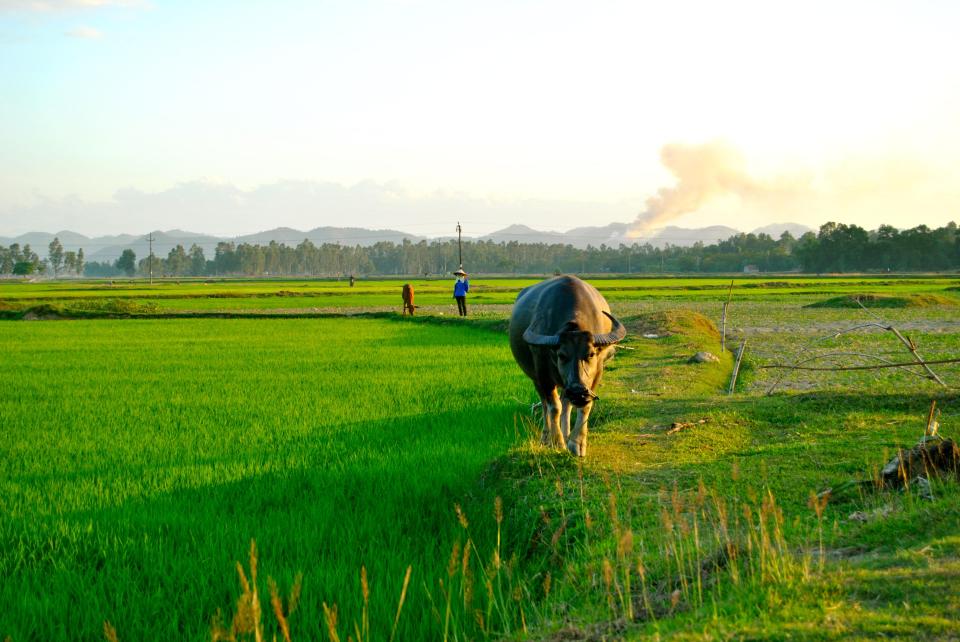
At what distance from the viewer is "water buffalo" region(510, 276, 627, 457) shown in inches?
251

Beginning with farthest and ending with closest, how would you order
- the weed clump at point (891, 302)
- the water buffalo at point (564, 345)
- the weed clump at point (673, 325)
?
the weed clump at point (891, 302) < the weed clump at point (673, 325) < the water buffalo at point (564, 345)

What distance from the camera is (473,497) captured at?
5883 mm

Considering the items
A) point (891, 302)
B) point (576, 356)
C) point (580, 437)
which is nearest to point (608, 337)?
point (576, 356)

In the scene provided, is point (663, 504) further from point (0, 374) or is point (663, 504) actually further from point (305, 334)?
point (305, 334)

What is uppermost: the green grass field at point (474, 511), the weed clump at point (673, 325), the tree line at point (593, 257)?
the tree line at point (593, 257)

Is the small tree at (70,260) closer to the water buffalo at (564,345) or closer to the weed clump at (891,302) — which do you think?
the weed clump at (891,302)

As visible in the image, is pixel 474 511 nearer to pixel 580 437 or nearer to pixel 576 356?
pixel 580 437

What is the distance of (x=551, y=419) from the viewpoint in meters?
7.27

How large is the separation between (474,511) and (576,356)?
4.97 feet

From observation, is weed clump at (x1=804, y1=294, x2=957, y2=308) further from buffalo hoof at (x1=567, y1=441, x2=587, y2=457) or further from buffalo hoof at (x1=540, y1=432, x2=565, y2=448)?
buffalo hoof at (x1=567, y1=441, x2=587, y2=457)

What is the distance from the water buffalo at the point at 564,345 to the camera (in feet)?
21.0

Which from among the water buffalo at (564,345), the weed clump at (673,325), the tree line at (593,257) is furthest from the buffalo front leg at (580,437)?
the tree line at (593,257)

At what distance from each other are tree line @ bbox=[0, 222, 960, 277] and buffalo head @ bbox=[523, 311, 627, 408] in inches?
3436

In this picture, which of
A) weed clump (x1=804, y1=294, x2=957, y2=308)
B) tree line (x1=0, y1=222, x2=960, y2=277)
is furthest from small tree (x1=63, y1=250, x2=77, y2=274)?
weed clump (x1=804, y1=294, x2=957, y2=308)
